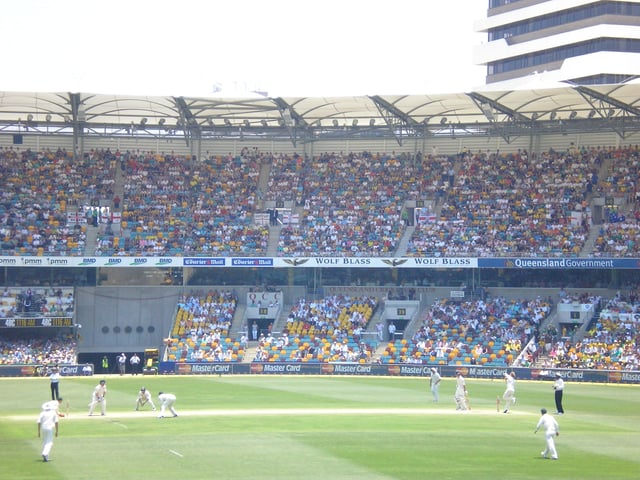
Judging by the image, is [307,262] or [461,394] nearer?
[461,394]

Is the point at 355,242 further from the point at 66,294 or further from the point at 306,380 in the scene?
the point at 66,294

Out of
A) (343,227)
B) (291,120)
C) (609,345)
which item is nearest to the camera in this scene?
(609,345)

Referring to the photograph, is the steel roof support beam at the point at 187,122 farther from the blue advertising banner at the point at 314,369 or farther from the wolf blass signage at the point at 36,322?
the blue advertising banner at the point at 314,369

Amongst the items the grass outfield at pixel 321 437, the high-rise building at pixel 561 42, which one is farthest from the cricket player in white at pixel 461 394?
the high-rise building at pixel 561 42

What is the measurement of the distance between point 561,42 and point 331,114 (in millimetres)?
29527

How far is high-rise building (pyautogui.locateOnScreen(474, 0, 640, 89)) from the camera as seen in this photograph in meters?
81.7

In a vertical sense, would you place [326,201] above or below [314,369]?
above

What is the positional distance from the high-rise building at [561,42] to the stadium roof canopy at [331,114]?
13.5 metres

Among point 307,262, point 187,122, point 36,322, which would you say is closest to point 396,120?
point 307,262

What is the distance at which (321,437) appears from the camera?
94.5 ft

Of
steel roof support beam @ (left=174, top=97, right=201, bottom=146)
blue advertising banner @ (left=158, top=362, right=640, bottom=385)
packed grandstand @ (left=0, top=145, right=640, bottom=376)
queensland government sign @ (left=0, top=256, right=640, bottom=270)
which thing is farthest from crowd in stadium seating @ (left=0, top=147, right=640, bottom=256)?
blue advertising banner @ (left=158, top=362, right=640, bottom=385)

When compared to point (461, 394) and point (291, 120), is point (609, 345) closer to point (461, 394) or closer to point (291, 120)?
point (461, 394)

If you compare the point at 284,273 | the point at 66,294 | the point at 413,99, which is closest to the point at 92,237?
the point at 66,294

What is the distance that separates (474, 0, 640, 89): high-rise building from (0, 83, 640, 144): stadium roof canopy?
13539mm
